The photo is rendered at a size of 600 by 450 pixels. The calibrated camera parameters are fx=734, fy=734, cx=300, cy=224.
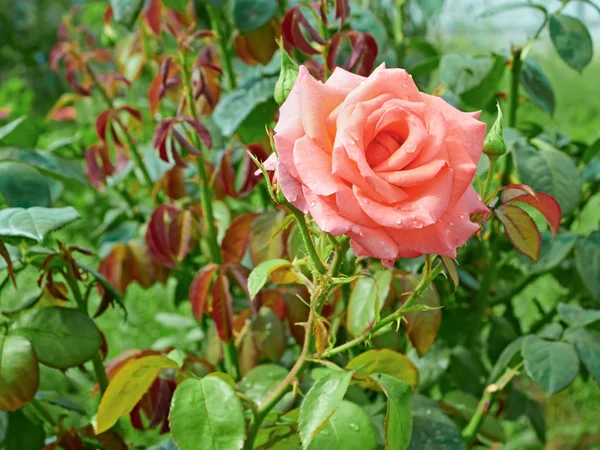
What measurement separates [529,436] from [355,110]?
1337 mm

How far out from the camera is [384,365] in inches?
28.7

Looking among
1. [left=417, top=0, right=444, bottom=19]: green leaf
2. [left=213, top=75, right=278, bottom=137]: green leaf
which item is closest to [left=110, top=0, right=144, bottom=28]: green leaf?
[left=213, top=75, right=278, bottom=137]: green leaf

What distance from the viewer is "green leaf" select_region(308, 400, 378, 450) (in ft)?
2.09

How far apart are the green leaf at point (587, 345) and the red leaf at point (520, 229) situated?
28cm

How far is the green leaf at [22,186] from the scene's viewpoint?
2.49 ft

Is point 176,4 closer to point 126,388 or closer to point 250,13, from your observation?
point 250,13

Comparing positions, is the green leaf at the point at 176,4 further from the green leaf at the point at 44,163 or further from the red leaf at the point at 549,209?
the red leaf at the point at 549,209

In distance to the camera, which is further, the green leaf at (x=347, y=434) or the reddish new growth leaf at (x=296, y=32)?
the reddish new growth leaf at (x=296, y=32)

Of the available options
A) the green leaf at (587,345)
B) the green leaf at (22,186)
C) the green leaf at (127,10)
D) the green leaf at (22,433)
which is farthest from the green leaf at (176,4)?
the green leaf at (587,345)

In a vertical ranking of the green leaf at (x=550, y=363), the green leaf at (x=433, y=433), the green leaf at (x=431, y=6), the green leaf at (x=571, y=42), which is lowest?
the green leaf at (x=433, y=433)

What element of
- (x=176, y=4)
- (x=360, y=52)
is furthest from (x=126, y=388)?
(x=176, y=4)

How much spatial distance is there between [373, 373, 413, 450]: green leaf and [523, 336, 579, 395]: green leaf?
0.68 ft

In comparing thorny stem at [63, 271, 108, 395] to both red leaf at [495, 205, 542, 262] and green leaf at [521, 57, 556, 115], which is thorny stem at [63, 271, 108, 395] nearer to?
red leaf at [495, 205, 542, 262]

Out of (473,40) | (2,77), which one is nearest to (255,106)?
(473,40)
